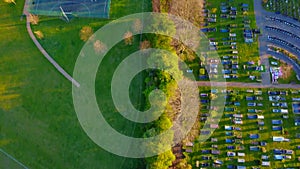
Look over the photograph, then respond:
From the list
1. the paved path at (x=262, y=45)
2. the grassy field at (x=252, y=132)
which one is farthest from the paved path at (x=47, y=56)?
the paved path at (x=262, y=45)

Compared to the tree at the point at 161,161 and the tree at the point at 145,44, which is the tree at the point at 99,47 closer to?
the tree at the point at 145,44

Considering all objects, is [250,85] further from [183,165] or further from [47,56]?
[47,56]

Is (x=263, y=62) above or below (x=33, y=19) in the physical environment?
below

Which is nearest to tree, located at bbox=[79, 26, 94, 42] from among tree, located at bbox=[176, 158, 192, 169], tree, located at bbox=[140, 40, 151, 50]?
tree, located at bbox=[140, 40, 151, 50]

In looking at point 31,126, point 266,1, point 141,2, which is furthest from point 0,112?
point 266,1

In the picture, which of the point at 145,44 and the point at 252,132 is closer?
the point at 252,132

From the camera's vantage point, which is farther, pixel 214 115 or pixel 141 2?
pixel 141 2

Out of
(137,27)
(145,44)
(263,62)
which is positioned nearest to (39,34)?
(137,27)

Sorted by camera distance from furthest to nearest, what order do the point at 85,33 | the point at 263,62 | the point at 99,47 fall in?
the point at 263,62, the point at 85,33, the point at 99,47

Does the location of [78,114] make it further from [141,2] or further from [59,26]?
[141,2]
